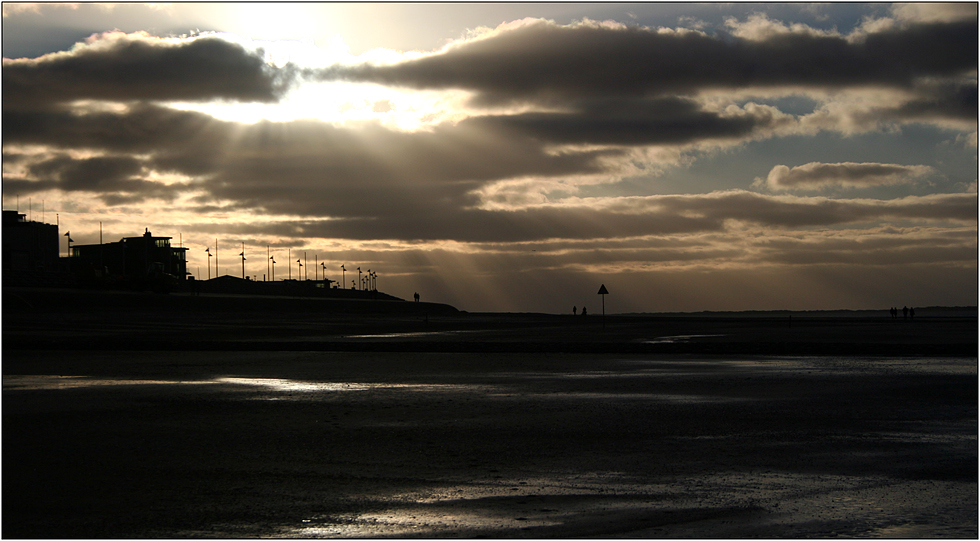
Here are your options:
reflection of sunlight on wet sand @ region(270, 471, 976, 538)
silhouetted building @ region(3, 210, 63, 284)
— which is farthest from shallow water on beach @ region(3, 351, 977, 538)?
silhouetted building @ region(3, 210, 63, 284)

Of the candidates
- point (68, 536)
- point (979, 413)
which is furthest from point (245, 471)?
point (979, 413)

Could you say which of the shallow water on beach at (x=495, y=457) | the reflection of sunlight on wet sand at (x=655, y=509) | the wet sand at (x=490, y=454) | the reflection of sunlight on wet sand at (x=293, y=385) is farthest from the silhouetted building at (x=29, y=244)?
the reflection of sunlight on wet sand at (x=655, y=509)

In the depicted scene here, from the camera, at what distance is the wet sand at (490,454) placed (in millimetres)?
6922

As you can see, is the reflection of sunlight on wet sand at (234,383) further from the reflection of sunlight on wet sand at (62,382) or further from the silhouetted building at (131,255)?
the silhouetted building at (131,255)

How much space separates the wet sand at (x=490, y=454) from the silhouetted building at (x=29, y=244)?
435 feet

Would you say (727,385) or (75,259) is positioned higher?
(75,259)

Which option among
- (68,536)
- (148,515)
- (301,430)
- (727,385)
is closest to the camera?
(68,536)

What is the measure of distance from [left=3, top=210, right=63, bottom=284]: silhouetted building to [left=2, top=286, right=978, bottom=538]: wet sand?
132674 mm

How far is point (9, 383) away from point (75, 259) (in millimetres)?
168530

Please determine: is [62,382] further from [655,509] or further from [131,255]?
[131,255]

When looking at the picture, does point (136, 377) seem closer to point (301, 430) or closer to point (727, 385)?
point (301, 430)

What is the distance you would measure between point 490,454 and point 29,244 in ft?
539

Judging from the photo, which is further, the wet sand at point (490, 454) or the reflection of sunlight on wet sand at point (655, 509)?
the wet sand at point (490, 454)

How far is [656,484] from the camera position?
8.18m
